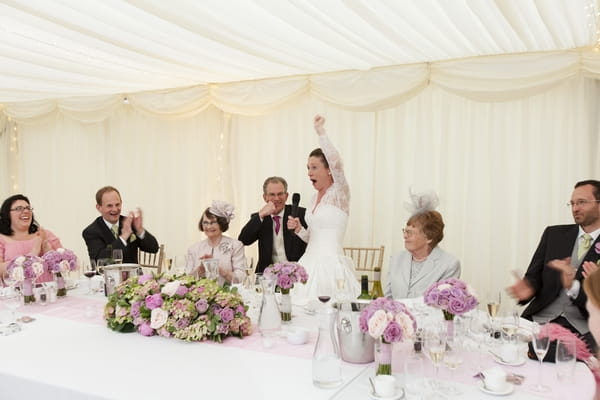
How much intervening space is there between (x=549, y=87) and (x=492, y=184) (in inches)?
39.5

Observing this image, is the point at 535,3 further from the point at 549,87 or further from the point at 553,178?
the point at 553,178

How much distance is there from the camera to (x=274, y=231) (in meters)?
4.39

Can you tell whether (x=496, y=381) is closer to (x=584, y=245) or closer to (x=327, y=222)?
(x=584, y=245)

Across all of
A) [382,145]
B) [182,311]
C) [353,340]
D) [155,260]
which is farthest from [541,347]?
[155,260]

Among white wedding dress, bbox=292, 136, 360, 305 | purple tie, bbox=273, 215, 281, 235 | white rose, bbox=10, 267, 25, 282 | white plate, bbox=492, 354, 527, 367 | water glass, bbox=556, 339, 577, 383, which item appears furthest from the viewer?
purple tie, bbox=273, 215, 281, 235

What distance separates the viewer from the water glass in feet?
5.30

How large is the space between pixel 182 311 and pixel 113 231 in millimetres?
2333

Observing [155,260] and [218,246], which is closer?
[218,246]

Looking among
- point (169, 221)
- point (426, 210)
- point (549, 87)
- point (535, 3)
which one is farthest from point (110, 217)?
point (549, 87)

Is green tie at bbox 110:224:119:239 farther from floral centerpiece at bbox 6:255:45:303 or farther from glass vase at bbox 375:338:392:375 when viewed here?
glass vase at bbox 375:338:392:375

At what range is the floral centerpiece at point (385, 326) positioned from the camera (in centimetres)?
174

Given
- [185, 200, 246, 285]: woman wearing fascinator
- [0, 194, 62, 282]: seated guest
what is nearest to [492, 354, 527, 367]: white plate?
[185, 200, 246, 285]: woman wearing fascinator

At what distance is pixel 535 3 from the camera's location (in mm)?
3010

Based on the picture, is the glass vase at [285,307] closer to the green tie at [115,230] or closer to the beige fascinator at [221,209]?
the beige fascinator at [221,209]
